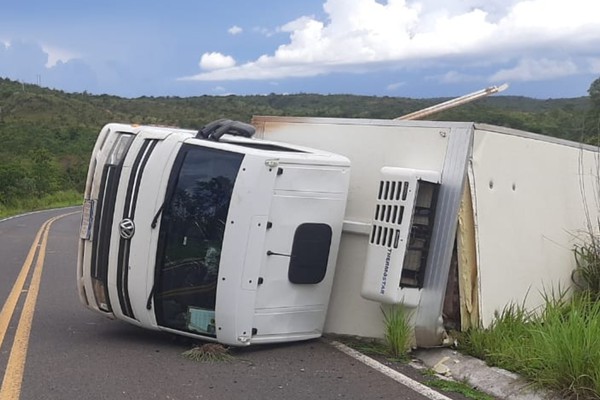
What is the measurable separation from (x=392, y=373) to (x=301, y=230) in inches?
52.7

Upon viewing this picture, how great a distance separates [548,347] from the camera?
4926 mm

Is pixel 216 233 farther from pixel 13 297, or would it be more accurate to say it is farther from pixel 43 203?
pixel 43 203

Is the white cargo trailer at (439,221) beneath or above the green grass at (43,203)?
above

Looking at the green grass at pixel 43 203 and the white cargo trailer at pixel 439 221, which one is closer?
the white cargo trailer at pixel 439 221

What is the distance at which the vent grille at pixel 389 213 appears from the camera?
576 centimetres

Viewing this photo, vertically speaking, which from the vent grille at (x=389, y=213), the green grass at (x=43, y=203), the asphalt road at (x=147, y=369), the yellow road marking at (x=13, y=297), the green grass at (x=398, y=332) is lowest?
the green grass at (x=43, y=203)

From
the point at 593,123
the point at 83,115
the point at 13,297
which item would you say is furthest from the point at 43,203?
the point at 83,115

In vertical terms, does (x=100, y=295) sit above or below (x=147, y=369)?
above

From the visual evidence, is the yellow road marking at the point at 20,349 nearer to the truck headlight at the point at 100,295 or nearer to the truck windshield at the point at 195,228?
the truck headlight at the point at 100,295

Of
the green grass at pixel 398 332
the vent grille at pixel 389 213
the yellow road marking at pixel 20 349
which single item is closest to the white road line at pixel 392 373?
the green grass at pixel 398 332

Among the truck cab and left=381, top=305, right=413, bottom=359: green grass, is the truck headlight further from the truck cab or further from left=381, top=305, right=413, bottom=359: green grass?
left=381, top=305, right=413, bottom=359: green grass

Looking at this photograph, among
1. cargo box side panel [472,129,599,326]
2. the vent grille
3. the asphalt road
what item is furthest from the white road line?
cargo box side panel [472,129,599,326]

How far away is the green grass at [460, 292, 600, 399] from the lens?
4641mm

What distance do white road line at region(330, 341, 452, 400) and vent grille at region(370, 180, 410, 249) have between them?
3.03 feet
